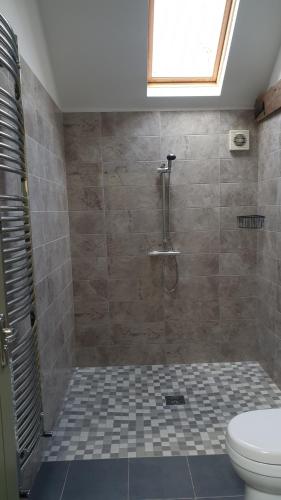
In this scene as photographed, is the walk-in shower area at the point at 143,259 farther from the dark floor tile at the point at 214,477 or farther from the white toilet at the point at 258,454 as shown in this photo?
the white toilet at the point at 258,454

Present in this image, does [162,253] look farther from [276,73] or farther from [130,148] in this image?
[276,73]

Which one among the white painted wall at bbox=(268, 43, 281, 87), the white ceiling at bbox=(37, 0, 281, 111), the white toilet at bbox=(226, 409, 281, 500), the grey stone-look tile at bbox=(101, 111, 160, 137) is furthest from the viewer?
the grey stone-look tile at bbox=(101, 111, 160, 137)

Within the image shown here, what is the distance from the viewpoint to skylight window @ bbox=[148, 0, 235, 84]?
7.31 feet

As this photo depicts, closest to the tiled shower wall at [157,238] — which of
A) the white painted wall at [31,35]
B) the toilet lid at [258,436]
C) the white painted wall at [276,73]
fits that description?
the white painted wall at [276,73]

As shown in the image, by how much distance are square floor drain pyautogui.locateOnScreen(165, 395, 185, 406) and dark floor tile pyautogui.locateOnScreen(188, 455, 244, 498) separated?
518 mm

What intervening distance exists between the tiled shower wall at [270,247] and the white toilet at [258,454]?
46.8 inches

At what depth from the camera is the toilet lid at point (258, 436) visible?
1248 mm

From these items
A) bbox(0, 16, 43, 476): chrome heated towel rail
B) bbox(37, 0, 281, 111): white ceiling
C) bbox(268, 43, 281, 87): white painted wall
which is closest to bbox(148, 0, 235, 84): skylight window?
bbox(37, 0, 281, 111): white ceiling

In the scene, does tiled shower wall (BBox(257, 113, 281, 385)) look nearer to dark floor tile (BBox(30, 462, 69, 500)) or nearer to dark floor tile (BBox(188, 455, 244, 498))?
dark floor tile (BBox(188, 455, 244, 498))

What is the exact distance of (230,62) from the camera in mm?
2381

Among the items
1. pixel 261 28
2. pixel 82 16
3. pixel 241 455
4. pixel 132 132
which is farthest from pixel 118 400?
pixel 261 28

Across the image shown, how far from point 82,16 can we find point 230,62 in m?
1.09

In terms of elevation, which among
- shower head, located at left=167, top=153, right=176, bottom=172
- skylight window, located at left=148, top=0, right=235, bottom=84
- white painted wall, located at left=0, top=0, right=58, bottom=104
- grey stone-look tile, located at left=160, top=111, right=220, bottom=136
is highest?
skylight window, located at left=148, top=0, right=235, bottom=84

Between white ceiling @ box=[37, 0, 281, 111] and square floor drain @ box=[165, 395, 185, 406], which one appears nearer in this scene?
white ceiling @ box=[37, 0, 281, 111]
